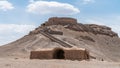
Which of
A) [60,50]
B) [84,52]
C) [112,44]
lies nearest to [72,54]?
[84,52]

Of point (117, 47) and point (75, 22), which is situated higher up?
point (75, 22)

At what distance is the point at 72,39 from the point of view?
3334 inches

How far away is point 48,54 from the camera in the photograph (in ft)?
144

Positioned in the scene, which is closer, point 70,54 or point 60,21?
point 70,54

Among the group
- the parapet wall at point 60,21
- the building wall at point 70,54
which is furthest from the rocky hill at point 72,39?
the building wall at point 70,54

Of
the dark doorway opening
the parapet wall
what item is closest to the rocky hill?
the parapet wall

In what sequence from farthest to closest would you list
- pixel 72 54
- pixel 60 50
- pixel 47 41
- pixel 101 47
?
pixel 101 47 → pixel 47 41 → pixel 60 50 → pixel 72 54

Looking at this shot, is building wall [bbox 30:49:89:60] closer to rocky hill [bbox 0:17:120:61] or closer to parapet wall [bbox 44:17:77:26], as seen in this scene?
rocky hill [bbox 0:17:120:61]

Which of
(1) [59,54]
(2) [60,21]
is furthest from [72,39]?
(1) [59,54]

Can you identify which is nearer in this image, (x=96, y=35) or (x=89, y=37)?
(x=89, y=37)

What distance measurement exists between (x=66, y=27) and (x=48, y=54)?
175 feet

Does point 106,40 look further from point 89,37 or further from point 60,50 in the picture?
point 60,50

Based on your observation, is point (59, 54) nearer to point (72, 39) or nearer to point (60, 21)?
point (72, 39)

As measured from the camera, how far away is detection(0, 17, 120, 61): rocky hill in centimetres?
7531
